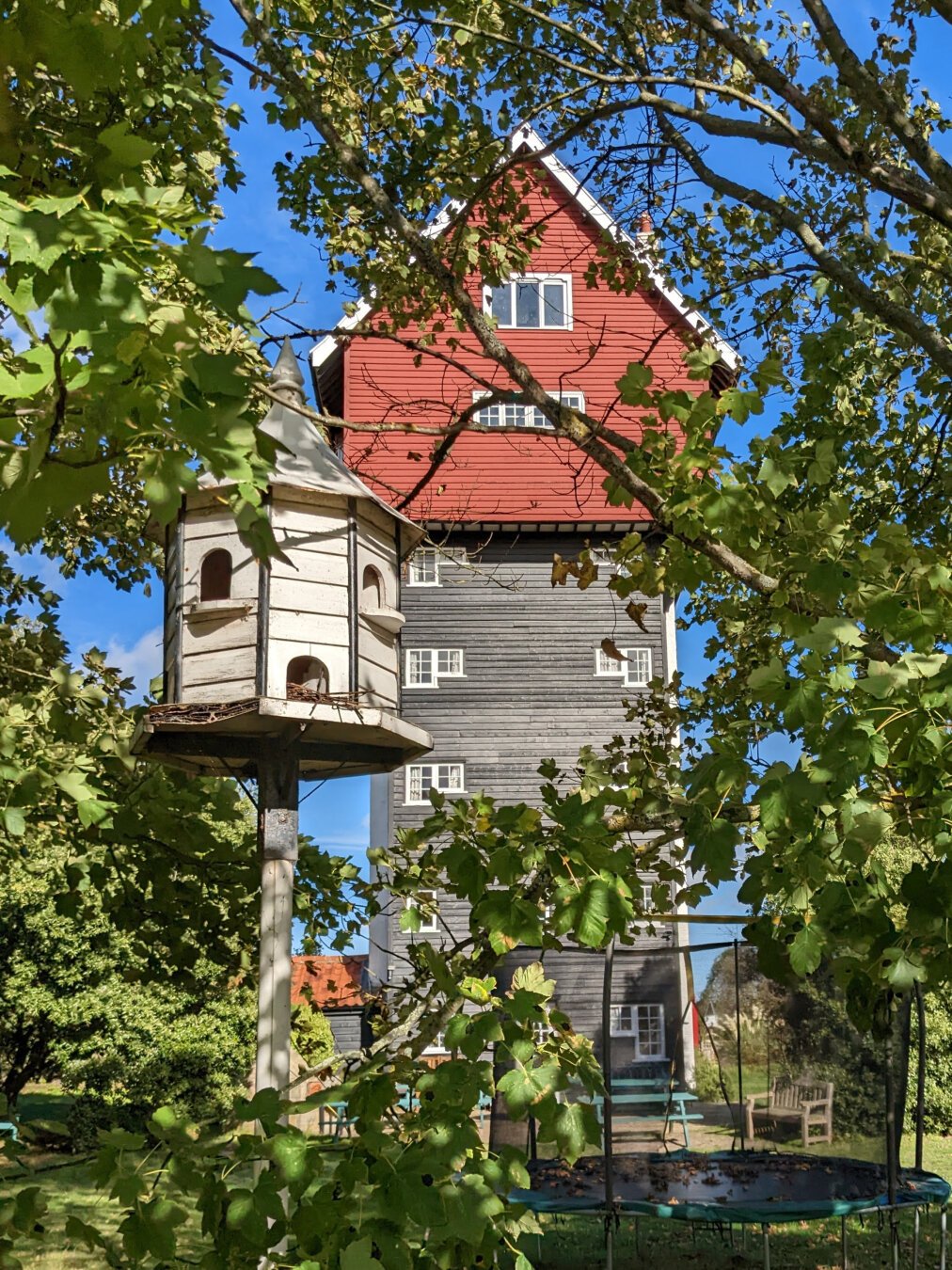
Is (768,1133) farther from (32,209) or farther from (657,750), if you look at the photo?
(32,209)

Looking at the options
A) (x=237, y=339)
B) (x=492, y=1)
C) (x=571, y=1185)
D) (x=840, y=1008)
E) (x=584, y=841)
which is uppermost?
(x=492, y=1)

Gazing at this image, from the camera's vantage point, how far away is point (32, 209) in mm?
1739

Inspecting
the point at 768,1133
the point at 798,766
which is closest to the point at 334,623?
the point at 798,766

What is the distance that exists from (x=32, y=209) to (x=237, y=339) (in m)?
4.87

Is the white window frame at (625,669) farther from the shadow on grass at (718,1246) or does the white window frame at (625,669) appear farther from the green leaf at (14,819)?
the green leaf at (14,819)

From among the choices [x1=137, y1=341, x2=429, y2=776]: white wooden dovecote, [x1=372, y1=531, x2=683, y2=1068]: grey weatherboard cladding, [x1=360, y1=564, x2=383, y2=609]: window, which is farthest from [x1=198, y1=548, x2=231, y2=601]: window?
[x1=372, y1=531, x2=683, y2=1068]: grey weatherboard cladding

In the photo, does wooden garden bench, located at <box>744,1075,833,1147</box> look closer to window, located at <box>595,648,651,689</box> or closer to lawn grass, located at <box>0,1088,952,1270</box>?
lawn grass, located at <box>0,1088,952,1270</box>

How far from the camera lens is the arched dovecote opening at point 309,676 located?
217 inches

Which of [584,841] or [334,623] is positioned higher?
[334,623]

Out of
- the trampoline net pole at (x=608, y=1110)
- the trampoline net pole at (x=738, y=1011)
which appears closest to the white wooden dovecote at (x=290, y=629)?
the trampoline net pole at (x=608, y=1110)

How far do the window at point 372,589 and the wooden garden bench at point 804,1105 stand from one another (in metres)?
4.52

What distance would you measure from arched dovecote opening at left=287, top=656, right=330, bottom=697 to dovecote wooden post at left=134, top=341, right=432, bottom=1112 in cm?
2

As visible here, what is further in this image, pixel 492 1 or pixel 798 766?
pixel 492 1

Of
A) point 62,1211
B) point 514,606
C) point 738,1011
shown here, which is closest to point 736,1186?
point 738,1011
